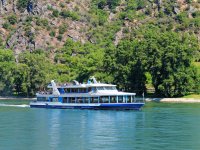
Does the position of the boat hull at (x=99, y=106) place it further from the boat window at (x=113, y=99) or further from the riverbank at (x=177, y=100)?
the riverbank at (x=177, y=100)

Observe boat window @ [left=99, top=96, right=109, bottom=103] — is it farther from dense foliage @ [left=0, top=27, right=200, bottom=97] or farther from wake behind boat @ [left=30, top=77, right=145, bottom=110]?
dense foliage @ [left=0, top=27, right=200, bottom=97]

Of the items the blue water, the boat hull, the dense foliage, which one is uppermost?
the dense foliage

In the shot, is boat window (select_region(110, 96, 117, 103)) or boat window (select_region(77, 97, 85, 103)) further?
boat window (select_region(77, 97, 85, 103))

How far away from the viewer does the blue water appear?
70750mm

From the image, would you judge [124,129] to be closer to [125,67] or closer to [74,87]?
[74,87]

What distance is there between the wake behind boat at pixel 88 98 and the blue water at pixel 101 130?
4477 mm

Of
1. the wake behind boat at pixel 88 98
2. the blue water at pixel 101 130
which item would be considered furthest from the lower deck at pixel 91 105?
the blue water at pixel 101 130

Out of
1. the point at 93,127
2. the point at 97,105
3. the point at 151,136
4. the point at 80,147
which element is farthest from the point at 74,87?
the point at 80,147

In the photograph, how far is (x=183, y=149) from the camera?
223 feet

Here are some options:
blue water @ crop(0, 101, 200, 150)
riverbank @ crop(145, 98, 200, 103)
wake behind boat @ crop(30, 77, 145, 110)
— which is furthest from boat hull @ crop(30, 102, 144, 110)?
riverbank @ crop(145, 98, 200, 103)

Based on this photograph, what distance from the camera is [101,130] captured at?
284ft

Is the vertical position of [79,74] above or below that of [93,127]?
above

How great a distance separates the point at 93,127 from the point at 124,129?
5489 millimetres

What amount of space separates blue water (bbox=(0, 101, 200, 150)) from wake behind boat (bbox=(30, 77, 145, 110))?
4.48 m
